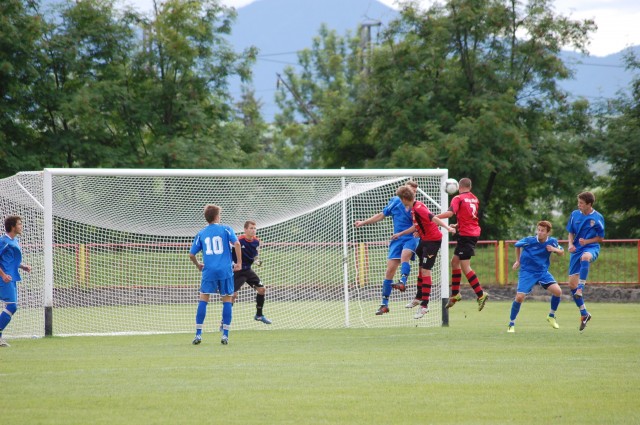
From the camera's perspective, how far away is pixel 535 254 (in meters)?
14.2

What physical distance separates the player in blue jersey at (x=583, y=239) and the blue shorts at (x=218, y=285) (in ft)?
18.8

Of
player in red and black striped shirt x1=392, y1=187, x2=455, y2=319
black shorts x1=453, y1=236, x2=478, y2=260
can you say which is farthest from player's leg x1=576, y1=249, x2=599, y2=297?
player in red and black striped shirt x1=392, y1=187, x2=455, y2=319

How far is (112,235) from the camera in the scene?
19297mm

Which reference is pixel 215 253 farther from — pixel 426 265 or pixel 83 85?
pixel 83 85

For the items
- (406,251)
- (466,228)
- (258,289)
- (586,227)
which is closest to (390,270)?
(406,251)

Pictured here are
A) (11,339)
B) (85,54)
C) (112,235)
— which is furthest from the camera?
(85,54)

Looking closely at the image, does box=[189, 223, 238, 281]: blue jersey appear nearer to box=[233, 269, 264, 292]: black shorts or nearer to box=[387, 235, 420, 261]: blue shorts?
box=[387, 235, 420, 261]: blue shorts

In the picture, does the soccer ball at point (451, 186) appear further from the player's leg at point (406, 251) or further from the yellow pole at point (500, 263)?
the yellow pole at point (500, 263)

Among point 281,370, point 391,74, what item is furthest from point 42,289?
point 391,74

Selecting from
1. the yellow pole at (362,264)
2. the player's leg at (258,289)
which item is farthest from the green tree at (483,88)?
the player's leg at (258,289)

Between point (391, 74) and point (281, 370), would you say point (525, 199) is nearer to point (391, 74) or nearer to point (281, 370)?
point (391, 74)

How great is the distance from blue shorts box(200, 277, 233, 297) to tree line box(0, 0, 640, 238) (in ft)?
65.5

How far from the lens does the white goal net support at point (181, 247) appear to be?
15922 millimetres

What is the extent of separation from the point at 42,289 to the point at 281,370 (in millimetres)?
7887
